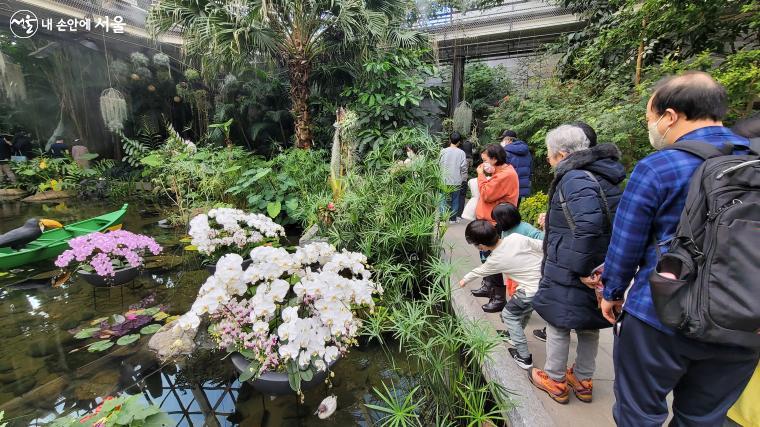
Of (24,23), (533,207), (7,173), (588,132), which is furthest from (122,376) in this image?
(7,173)

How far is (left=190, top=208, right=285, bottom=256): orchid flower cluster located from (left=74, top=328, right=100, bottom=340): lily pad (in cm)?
113

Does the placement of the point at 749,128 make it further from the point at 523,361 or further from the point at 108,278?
the point at 108,278

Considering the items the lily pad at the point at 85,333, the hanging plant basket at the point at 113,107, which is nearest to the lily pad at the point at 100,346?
the lily pad at the point at 85,333

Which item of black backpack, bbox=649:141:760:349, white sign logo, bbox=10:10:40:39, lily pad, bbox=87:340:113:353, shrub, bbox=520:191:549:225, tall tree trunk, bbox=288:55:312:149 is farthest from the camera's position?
white sign logo, bbox=10:10:40:39

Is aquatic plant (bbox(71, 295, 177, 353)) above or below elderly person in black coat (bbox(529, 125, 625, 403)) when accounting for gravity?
below

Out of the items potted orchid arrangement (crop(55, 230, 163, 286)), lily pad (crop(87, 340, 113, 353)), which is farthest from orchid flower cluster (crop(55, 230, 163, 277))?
lily pad (crop(87, 340, 113, 353))

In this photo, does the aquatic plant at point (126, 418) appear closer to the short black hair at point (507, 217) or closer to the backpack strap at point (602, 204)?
the backpack strap at point (602, 204)

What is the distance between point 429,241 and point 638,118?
3120mm

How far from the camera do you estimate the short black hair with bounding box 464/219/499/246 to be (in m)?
2.38

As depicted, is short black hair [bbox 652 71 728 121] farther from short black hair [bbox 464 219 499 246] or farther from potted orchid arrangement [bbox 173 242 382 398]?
potted orchid arrangement [bbox 173 242 382 398]

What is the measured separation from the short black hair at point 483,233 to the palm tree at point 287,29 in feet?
16.8

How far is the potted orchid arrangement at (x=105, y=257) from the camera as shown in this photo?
3328 mm

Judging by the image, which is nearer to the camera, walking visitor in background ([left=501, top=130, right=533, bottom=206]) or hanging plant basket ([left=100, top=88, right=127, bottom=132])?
walking visitor in background ([left=501, top=130, right=533, bottom=206])

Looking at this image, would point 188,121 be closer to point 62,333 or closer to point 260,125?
point 260,125
